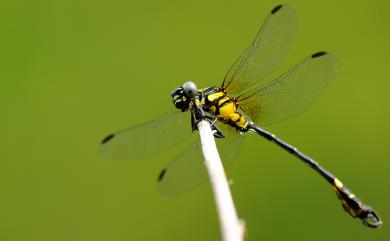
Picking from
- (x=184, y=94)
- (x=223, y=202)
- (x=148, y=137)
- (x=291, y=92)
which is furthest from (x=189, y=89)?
(x=223, y=202)

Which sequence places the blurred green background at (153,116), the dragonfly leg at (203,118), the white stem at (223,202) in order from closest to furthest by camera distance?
the white stem at (223,202)
the dragonfly leg at (203,118)
the blurred green background at (153,116)

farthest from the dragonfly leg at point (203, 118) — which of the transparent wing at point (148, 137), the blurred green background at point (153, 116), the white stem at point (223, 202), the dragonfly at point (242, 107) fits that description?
the blurred green background at point (153, 116)

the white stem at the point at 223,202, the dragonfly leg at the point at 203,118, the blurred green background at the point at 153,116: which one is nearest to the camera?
the white stem at the point at 223,202

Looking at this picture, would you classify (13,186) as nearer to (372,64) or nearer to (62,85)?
(62,85)

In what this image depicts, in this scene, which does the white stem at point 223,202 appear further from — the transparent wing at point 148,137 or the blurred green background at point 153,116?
the blurred green background at point 153,116

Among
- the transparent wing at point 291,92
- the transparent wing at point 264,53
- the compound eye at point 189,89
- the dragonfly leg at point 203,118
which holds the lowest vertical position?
the dragonfly leg at point 203,118

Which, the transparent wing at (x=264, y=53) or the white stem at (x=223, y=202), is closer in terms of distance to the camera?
the white stem at (x=223, y=202)

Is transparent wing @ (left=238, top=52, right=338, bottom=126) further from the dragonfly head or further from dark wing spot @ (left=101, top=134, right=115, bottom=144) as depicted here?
dark wing spot @ (left=101, top=134, right=115, bottom=144)
